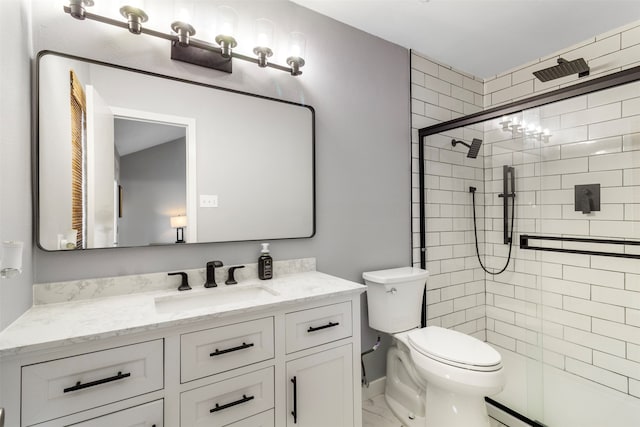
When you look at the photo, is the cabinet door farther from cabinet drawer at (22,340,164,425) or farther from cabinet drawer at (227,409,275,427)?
cabinet drawer at (22,340,164,425)

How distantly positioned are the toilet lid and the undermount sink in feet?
2.88

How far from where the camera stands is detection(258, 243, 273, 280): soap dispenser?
66.5 inches

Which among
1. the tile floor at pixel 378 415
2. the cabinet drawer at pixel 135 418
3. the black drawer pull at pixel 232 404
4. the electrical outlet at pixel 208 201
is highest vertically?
the electrical outlet at pixel 208 201

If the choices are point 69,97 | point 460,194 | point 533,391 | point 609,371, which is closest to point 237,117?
point 69,97

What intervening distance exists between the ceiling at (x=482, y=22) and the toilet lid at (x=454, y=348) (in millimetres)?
1989

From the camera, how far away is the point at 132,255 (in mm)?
1446

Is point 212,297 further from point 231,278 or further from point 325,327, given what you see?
point 325,327

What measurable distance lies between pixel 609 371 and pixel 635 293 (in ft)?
1.80

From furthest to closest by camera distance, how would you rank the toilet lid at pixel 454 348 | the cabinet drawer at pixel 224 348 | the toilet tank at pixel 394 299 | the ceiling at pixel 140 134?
the toilet tank at pixel 394 299 < the toilet lid at pixel 454 348 < the ceiling at pixel 140 134 < the cabinet drawer at pixel 224 348

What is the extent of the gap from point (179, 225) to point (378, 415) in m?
1.68

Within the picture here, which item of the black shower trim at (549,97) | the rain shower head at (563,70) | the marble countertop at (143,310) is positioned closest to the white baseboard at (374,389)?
the marble countertop at (143,310)

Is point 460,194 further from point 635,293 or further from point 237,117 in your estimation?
point 237,117

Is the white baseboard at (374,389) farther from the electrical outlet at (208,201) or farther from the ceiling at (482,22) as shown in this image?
the ceiling at (482,22)

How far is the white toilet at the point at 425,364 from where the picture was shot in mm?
1512
